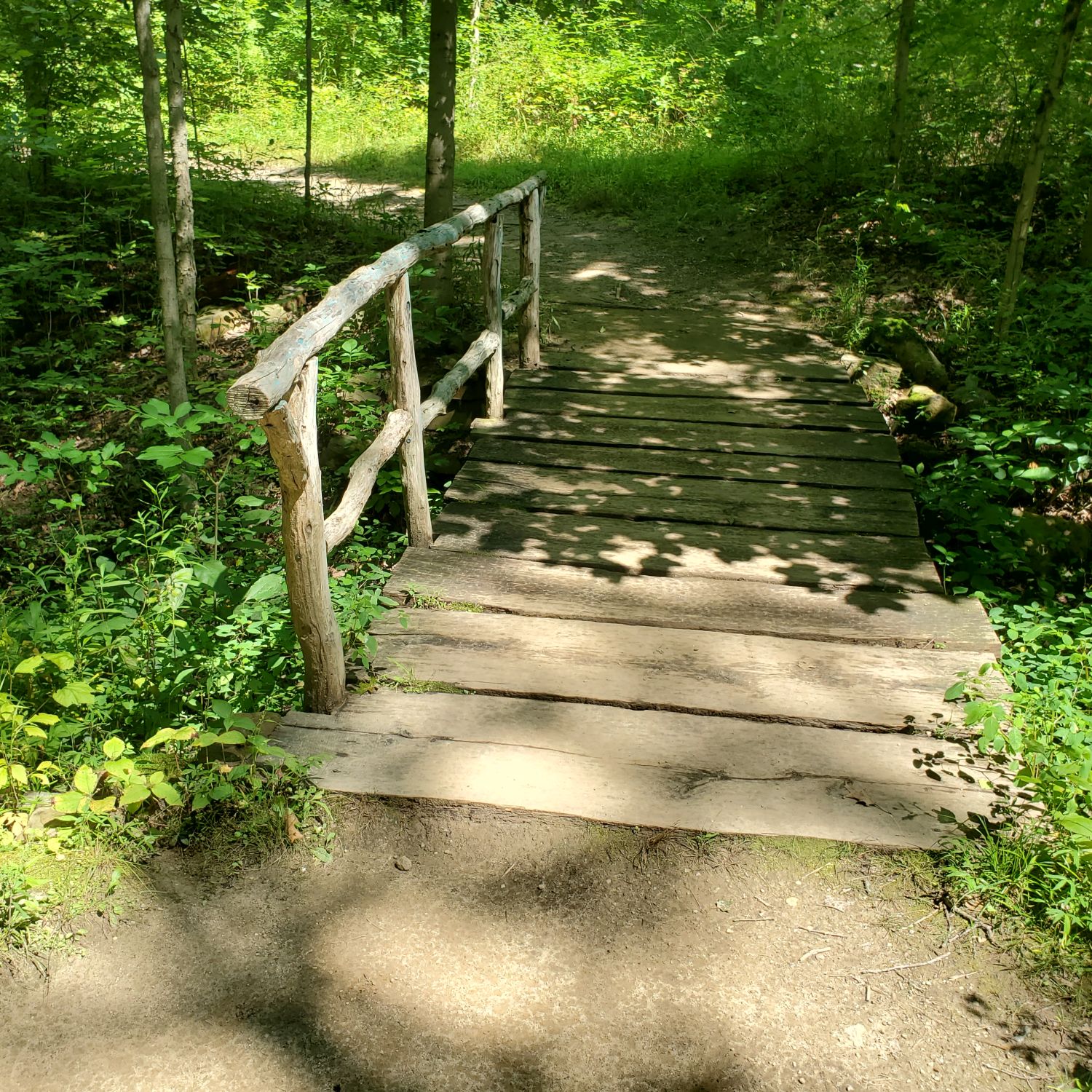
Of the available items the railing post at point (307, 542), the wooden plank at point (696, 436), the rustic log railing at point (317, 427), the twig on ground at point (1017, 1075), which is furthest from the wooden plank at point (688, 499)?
the twig on ground at point (1017, 1075)

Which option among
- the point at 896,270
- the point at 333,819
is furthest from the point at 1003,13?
the point at 333,819

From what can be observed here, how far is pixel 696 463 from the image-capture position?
5379mm

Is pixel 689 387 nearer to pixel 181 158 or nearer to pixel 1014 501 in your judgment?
pixel 1014 501

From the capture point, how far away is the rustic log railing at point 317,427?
2.60m

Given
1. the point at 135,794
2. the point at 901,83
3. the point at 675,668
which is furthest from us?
the point at 901,83

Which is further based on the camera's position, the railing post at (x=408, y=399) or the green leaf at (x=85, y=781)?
the railing post at (x=408, y=399)

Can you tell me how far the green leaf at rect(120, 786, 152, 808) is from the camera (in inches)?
94.3

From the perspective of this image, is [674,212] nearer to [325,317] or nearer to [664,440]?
[664,440]

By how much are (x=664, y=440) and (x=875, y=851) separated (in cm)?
341

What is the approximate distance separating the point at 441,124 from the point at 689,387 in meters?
2.92

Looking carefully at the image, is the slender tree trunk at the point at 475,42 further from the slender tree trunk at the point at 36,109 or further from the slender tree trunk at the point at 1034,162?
the slender tree trunk at the point at 1034,162

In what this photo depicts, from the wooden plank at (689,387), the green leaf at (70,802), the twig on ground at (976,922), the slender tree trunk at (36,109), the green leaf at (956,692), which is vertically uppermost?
the slender tree trunk at (36,109)

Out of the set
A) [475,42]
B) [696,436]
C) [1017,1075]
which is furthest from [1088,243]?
[475,42]

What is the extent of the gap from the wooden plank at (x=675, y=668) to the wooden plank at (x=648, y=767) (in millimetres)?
123
